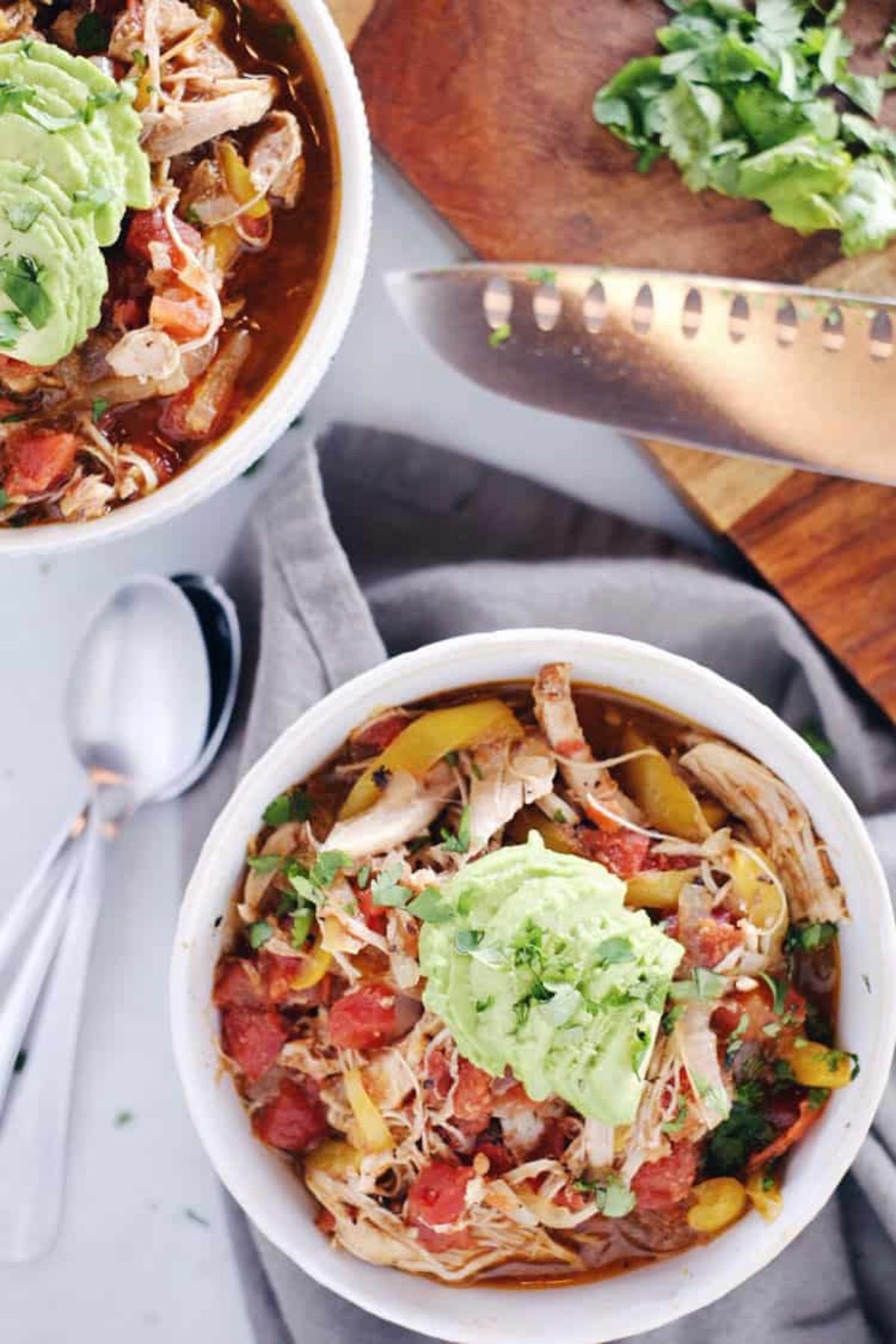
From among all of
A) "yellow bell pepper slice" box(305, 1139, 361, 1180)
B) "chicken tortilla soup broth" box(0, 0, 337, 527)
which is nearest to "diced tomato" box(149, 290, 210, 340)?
"chicken tortilla soup broth" box(0, 0, 337, 527)

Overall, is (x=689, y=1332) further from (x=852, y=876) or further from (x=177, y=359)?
(x=177, y=359)

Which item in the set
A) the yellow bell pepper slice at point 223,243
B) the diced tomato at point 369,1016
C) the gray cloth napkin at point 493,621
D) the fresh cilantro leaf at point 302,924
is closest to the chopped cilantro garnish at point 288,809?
the fresh cilantro leaf at point 302,924

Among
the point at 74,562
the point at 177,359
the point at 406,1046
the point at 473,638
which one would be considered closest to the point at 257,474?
the point at 74,562

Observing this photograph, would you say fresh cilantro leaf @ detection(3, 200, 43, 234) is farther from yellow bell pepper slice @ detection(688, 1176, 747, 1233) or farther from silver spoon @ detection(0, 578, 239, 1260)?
yellow bell pepper slice @ detection(688, 1176, 747, 1233)

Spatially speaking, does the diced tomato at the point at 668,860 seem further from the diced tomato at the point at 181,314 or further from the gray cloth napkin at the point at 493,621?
the diced tomato at the point at 181,314

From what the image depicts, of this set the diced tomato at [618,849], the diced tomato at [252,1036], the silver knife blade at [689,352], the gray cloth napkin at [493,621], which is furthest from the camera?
the gray cloth napkin at [493,621]

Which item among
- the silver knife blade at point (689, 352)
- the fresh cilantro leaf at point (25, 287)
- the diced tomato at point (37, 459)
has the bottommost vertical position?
the silver knife blade at point (689, 352)

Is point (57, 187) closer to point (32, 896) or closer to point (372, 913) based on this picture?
point (372, 913)

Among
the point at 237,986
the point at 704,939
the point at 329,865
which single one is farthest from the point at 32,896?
the point at 704,939
